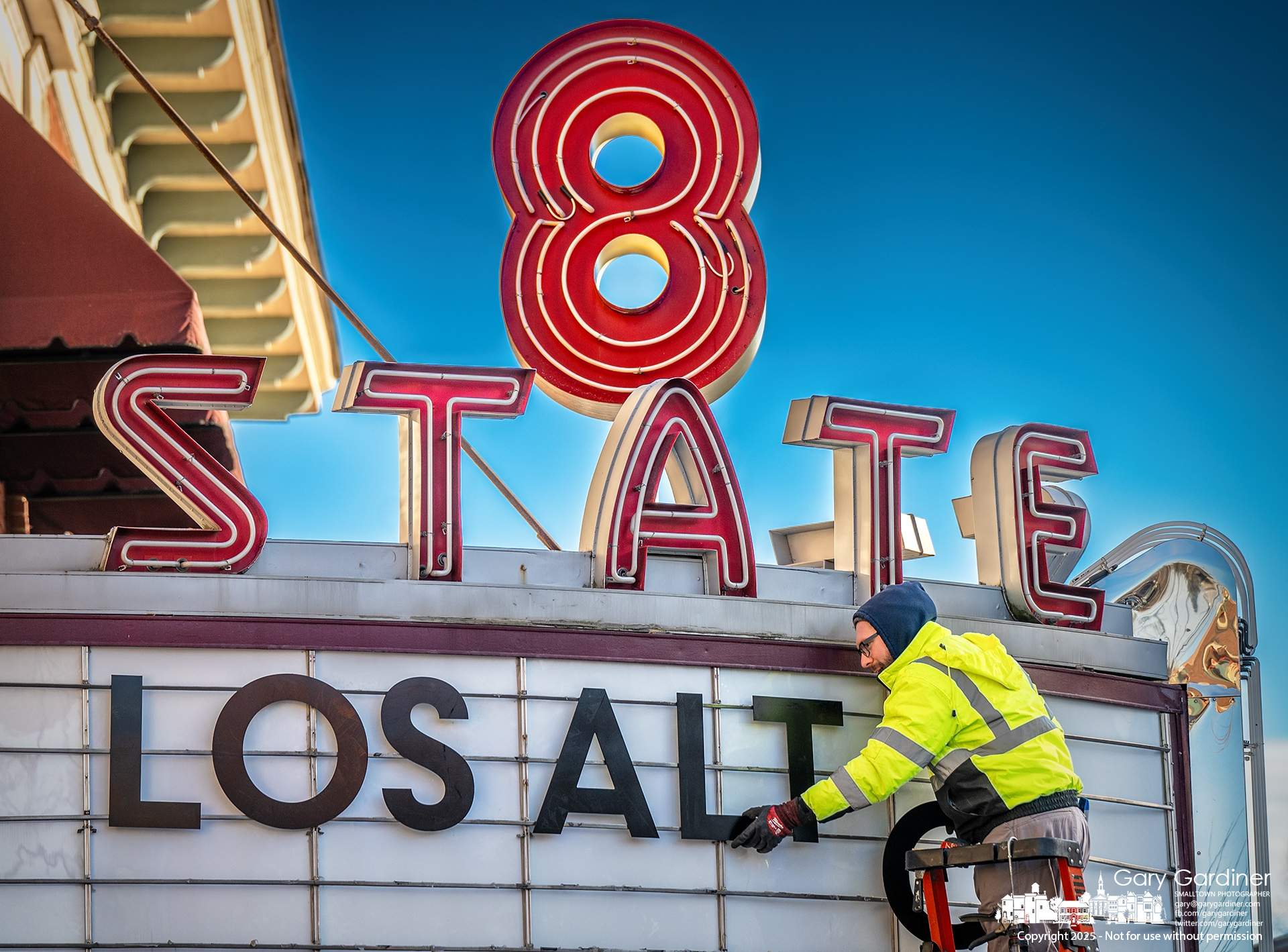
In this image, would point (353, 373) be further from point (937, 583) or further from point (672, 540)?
point (937, 583)

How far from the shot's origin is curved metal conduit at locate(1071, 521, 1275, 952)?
12219 millimetres

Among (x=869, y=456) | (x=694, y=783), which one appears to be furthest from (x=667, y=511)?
(x=694, y=783)

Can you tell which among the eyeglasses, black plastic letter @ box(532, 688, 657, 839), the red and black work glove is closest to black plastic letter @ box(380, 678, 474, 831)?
black plastic letter @ box(532, 688, 657, 839)

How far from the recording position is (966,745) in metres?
9.30

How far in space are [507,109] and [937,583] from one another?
5854 millimetres

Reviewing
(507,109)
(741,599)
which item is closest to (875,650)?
(741,599)

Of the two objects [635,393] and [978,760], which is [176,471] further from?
[978,760]

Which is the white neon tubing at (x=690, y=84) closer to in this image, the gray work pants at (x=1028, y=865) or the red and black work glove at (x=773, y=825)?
the red and black work glove at (x=773, y=825)

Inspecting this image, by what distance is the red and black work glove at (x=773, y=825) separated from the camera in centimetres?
962

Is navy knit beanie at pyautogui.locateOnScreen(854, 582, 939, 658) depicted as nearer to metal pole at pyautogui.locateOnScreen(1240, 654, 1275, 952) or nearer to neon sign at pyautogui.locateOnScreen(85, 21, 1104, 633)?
neon sign at pyautogui.locateOnScreen(85, 21, 1104, 633)

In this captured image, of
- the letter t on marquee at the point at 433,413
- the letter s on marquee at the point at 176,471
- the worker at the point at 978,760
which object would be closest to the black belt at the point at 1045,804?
the worker at the point at 978,760

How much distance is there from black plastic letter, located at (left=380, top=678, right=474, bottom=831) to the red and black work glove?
6.09 feet

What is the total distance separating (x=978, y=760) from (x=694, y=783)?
7.04 ft

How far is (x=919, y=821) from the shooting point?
35.3ft
